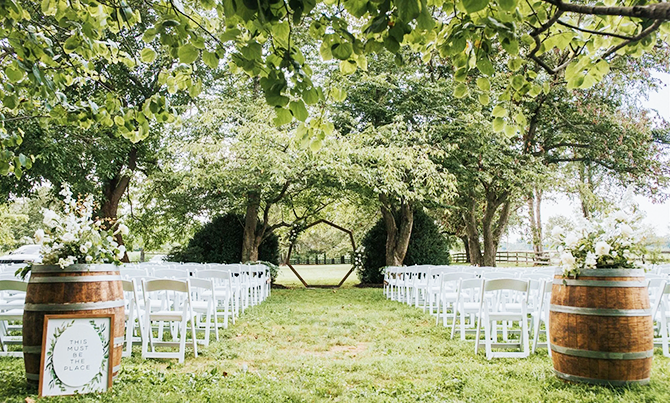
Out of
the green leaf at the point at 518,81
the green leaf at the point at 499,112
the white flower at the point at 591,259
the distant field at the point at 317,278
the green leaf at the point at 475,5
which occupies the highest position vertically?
the green leaf at the point at 518,81

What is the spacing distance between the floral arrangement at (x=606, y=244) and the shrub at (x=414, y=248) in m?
12.2

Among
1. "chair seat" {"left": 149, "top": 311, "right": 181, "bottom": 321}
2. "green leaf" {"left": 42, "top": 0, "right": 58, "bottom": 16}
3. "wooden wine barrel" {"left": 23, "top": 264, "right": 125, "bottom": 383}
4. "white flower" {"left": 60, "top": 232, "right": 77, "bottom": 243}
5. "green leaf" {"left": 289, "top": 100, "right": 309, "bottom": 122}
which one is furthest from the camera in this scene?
"chair seat" {"left": 149, "top": 311, "right": 181, "bottom": 321}

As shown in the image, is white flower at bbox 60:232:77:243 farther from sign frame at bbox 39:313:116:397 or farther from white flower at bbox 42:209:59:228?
sign frame at bbox 39:313:116:397

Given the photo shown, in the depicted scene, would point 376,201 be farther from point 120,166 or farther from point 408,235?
point 120,166

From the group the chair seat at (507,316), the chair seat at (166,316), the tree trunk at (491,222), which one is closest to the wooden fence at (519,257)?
the tree trunk at (491,222)

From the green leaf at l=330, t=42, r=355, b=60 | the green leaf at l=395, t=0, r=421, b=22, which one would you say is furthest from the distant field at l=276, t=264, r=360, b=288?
the green leaf at l=395, t=0, r=421, b=22

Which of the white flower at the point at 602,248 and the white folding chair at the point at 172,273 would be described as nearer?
the white flower at the point at 602,248

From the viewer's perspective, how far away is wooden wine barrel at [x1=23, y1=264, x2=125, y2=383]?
3.75 m

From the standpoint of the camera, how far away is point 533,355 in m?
5.45

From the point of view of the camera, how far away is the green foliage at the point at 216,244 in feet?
52.1

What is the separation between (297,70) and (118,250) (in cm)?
277

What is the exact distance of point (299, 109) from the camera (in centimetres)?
225

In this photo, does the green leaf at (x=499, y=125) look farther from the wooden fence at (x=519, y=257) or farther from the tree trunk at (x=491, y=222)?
the wooden fence at (x=519, y=257)

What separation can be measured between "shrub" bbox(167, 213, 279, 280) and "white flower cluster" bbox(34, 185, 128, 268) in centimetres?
1174
